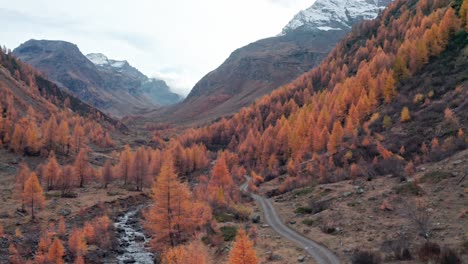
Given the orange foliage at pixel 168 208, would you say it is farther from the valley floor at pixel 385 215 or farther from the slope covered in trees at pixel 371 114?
the slope covered in trees at pixel 371 114

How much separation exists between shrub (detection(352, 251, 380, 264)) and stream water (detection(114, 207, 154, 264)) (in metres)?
29.4

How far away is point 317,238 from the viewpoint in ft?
137

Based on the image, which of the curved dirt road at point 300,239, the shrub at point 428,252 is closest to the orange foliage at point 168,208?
the curved dirt road at point 300,239

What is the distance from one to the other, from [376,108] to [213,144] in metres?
95.8

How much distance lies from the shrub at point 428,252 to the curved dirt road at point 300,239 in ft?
26.4

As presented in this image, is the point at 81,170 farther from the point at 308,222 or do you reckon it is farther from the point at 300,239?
the point at 300,239

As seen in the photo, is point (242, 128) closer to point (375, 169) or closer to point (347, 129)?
point (347, 129)

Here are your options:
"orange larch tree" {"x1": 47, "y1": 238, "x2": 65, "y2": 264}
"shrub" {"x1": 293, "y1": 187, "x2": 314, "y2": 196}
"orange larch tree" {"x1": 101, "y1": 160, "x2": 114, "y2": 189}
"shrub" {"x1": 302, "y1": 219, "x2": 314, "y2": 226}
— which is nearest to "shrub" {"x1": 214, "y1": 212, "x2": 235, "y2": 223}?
"shrub" {"x1": 302, "y1": 219, "x2": 314, "y2": 226}

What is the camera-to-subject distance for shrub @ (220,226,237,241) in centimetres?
4806

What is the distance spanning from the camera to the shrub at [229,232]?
48.1 metres

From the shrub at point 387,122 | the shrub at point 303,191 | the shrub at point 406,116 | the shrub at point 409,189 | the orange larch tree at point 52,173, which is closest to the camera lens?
the shrub at point 409,189

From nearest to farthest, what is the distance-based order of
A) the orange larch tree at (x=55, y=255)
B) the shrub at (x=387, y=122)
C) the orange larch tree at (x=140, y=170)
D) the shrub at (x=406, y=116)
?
the orange larch tree at (x=55, y=255) → the shrub at (x=406, y=116) → the shrub at (x=387, y=122) → the orange larch tree at (x=140, y=170)

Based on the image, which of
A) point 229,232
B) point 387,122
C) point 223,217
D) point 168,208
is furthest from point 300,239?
point 387,122

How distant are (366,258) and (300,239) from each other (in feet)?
46.7
